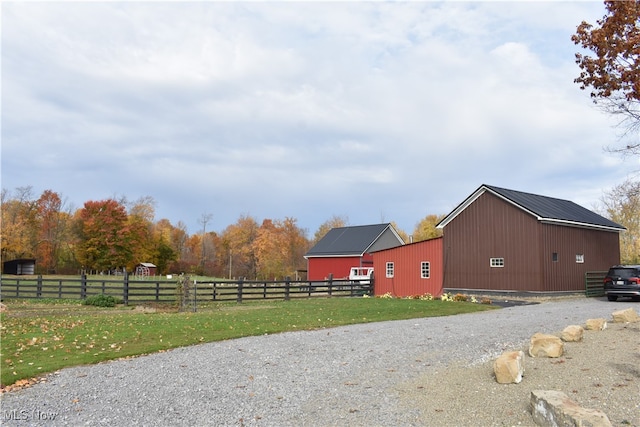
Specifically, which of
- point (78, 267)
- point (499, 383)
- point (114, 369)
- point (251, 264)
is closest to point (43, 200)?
point (78, 267)

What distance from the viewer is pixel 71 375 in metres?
7.57

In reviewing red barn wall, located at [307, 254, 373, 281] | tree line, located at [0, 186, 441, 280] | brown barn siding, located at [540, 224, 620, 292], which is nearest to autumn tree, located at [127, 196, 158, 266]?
tree line, located at [0, 186, 441, 280]

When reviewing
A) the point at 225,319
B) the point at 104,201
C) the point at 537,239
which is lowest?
the point at 225,319

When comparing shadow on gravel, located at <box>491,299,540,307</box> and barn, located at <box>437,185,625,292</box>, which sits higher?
barn, located at <box>437,185,625,292</box>

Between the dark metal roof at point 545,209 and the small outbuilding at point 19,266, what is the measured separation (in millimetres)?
52154

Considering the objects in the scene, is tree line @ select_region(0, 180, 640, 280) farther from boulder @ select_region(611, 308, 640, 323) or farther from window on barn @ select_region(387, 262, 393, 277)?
boulder @ select_region(611, 308, 640, 323)

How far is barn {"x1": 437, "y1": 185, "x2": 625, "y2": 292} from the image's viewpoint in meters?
24.1

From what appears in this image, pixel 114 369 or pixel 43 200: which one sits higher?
pixel 43 200

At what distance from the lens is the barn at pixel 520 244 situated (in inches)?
950

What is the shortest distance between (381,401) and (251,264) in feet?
215

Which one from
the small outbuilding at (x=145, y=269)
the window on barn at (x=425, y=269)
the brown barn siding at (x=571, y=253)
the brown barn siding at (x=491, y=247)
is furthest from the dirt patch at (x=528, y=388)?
the small outbuilding at (x=145, y=269)

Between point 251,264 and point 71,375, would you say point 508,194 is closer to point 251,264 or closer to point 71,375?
point 71,375

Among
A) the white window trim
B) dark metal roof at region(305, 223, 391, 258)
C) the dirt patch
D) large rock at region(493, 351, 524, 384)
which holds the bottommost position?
the dirt patch

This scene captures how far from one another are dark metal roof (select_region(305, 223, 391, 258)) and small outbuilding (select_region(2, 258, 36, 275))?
3692 centimetres
